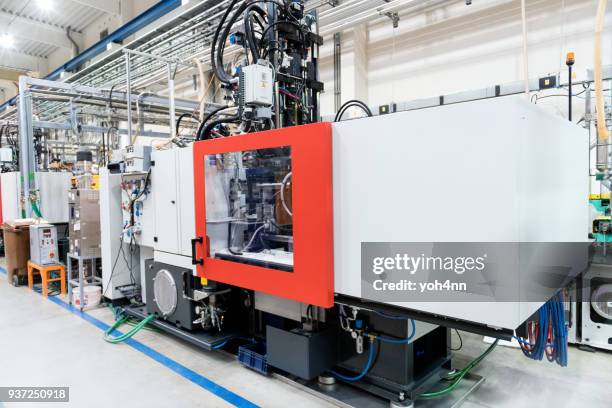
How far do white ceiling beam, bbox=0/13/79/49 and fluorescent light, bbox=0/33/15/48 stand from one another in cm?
11

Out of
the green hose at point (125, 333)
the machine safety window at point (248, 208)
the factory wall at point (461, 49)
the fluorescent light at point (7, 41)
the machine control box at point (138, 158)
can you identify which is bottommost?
the green hose at point (125, 333)

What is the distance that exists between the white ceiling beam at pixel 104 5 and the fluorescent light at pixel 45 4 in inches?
21.4

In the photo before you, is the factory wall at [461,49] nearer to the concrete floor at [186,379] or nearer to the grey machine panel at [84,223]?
the concrete floor at [186,379]

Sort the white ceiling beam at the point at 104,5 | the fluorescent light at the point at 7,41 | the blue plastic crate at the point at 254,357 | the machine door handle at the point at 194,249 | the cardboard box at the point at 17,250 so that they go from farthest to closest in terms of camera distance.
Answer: the fluorescent light at the point at 7,41 < the white ceiling beam at the point at 104,5 < the cardboard box at the point at 17,250 < the blue plastic crate at the point at 254,357 < the machine door handle at the point at 194,249

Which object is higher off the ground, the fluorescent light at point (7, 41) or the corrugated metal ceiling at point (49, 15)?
the corrugated metal ceiling at point (49, 15)

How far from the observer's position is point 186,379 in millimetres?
2588

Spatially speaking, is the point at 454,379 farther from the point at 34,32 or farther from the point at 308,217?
the point at 34,32

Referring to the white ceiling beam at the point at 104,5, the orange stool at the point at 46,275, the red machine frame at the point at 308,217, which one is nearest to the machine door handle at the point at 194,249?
the red machine frame at the point at 308,217

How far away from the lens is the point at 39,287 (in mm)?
4984

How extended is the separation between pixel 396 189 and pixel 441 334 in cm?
146

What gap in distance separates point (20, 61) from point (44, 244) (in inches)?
297

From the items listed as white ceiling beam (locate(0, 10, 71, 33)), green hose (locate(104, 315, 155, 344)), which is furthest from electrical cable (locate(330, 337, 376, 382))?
white ceiling beam (locate(0, 10, 71, 33))

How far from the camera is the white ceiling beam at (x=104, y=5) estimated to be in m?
6.54

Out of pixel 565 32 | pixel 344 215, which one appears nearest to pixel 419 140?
pixel 344 215
